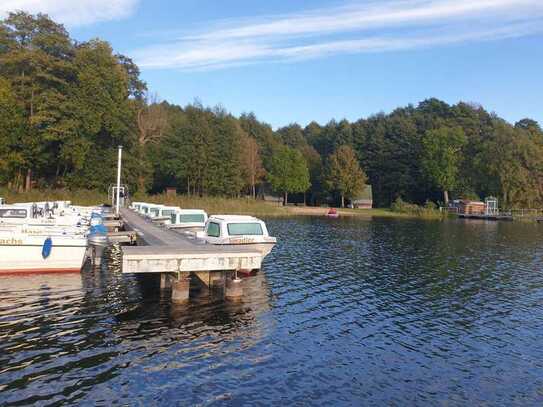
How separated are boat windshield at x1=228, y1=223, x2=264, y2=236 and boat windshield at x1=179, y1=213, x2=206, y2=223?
10233 mm

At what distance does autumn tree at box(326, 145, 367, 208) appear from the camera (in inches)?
4151

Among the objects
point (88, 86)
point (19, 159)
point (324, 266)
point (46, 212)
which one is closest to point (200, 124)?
point (88, 86)

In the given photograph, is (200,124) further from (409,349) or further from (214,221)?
(409,349)

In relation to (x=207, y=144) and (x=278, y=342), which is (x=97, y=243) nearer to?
(x=278, y=342)

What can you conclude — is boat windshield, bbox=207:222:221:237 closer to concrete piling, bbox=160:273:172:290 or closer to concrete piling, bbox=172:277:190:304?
concrete piling, bbox=160:273:172:290

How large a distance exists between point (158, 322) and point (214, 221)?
10025 millimetres

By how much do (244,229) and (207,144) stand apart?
6482 centimetres

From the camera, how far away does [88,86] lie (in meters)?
68.9

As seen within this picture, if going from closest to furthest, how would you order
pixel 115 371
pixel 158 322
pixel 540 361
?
pixel 115 371 < pixel 540 361 < pixel 158 322

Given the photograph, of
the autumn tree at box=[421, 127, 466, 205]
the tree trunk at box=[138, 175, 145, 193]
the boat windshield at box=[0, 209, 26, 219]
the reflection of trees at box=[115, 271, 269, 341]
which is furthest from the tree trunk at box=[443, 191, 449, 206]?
the reflection of trees at box=[115, 271, 269, 341]

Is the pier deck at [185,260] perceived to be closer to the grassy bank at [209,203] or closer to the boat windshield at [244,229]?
the boat windshield at [244,229]

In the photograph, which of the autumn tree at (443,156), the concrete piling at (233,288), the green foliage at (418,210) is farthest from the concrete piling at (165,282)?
the autumn tree at (443,156)

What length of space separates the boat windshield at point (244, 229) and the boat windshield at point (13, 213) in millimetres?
14734

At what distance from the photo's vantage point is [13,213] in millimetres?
30188
